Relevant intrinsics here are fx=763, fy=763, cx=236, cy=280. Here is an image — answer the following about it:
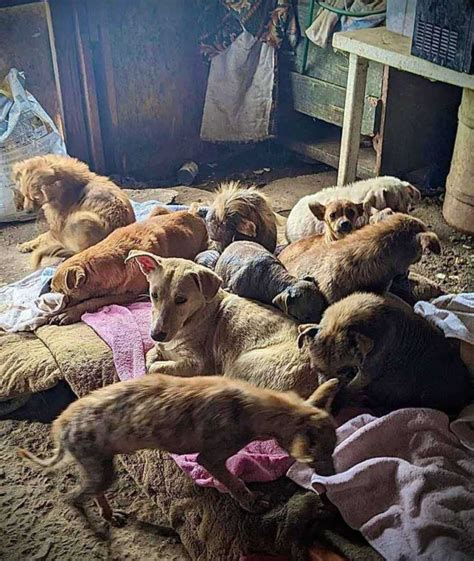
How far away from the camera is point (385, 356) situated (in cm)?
311

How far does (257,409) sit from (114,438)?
543mm

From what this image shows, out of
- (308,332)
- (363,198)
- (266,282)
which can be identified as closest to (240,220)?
(266,282)

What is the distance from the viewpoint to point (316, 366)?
306cm

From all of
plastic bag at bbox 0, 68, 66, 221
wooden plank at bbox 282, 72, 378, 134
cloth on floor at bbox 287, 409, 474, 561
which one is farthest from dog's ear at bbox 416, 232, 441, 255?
plastic bag at bbox 0, 68, 66, 221

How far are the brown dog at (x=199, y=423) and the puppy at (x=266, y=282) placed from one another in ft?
2.16

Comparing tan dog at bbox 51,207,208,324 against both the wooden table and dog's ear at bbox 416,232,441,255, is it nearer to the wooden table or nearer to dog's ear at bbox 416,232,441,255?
dog's ear at bbox 416,232,441,255

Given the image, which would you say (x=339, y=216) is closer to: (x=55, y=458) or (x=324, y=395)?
(x=324, y=395)

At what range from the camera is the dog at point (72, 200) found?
15.3ft

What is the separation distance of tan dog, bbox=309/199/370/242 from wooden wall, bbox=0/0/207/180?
10.8 feet

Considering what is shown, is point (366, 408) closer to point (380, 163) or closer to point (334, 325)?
point (334, 325)

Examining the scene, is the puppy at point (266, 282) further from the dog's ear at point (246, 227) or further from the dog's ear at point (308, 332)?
the dog's ear at point (308, 332)

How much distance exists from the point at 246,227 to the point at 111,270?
2.53 feet

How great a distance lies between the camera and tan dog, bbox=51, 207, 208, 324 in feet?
13.3

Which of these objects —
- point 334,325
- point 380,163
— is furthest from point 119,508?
point 380,163
